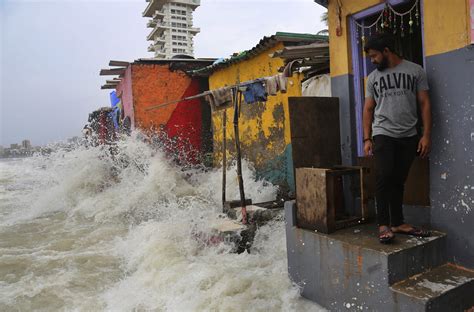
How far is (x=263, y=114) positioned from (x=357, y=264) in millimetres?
6909

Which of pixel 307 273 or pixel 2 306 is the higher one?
pixel 307 273

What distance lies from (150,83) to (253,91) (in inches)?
321

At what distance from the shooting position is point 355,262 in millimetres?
3562

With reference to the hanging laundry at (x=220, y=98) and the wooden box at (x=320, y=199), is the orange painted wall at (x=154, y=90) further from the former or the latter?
the wooden box at (x=320, y=199)

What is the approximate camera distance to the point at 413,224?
4.22m

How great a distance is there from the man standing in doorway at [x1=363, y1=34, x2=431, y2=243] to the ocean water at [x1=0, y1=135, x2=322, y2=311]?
5.01ft

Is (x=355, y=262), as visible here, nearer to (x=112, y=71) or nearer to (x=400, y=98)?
(x=400, y=98)

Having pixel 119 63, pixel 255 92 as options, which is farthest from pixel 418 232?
pixel 119 63

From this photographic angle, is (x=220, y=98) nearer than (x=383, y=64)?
No

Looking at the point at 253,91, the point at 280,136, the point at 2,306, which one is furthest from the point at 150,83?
the point at 2,306

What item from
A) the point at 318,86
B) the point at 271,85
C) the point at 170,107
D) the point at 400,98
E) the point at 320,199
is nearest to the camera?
the point at 400,98

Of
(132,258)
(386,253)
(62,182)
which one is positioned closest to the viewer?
(386,253)

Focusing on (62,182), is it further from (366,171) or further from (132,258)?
(366,171)

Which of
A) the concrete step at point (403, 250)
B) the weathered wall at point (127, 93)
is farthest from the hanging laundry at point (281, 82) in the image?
the weathered wall at point (127, 93)
